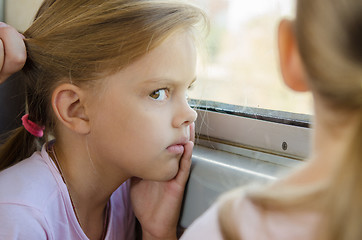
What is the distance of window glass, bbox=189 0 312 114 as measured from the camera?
93 centimetres

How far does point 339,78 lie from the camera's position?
375mm

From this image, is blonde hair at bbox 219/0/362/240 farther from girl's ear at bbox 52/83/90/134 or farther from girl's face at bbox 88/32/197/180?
girl's ear at bbox 52/83/90/134

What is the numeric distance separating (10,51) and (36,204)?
0.33 meters

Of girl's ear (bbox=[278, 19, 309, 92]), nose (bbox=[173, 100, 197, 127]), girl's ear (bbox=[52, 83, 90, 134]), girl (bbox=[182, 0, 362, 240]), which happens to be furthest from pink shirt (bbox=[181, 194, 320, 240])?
girl's ear (bbox=[52, 83, 90, 134])

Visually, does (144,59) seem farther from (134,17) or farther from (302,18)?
(302,18)

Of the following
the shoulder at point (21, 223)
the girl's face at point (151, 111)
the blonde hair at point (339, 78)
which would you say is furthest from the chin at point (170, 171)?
the blonde hair at point (339, 78)

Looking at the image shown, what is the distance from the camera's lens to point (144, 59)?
0.88m

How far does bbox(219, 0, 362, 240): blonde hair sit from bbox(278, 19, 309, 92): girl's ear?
0.04 metres

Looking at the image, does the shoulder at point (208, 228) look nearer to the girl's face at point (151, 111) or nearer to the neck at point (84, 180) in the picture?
the girl's face at point (151, 111)

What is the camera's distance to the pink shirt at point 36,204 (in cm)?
84

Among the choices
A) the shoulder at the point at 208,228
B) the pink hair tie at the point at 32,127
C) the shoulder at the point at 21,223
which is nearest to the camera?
the shoulder at the point at 208,228

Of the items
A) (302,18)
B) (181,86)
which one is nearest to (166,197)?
(181,86)

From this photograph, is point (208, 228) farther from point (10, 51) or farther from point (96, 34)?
point (10, 51)

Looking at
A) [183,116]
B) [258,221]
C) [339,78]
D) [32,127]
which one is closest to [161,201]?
[183,116]
